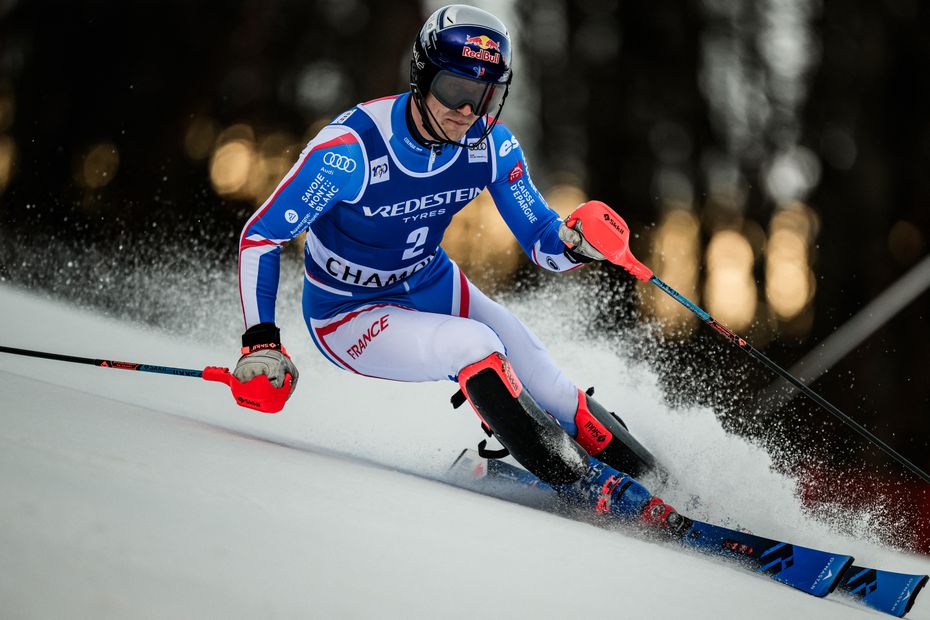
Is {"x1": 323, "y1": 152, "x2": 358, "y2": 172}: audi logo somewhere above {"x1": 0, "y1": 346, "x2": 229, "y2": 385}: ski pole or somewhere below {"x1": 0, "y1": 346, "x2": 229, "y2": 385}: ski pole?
above

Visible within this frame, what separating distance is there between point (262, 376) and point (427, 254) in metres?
0.76

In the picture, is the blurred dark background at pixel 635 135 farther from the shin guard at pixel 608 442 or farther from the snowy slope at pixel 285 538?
the snowy slope at pixel 285 538

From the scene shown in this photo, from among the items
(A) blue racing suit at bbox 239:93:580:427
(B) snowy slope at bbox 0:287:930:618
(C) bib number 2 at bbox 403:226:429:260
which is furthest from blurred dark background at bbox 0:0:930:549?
(B) snowy slope at bbox 0:287:930:618

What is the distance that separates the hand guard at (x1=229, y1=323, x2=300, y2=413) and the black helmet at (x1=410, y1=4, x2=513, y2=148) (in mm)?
811

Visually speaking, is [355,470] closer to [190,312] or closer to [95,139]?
[190,312]

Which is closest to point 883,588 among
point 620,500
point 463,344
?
point 620,500

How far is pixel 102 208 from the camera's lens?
38.0ft

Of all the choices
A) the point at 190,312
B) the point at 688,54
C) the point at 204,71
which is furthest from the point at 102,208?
the point at 688,54

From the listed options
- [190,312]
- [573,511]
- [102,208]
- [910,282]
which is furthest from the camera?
[102,208]

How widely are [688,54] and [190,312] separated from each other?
9404 mm

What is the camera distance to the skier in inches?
80.3

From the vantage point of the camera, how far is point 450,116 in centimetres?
220

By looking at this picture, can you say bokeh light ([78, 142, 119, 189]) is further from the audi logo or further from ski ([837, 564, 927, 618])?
ski ([837, 564, 927, 618])

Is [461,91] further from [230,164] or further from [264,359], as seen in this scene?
[230,164]
